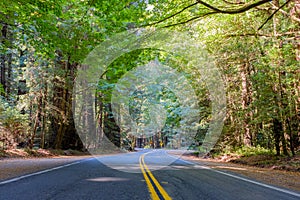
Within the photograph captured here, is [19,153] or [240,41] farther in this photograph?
[19,153]

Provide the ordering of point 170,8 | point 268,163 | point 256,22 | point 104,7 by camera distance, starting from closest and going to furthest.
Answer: point 104,7 < point 170,8 < point 268,163 < point 256,22

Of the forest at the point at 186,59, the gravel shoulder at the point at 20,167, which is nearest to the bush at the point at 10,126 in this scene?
the forest at the point at 186,59

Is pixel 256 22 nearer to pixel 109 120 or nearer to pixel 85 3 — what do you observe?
pixel 85 3

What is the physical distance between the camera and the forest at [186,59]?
998 cm

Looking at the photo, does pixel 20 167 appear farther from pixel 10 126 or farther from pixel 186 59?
pixel 186 59

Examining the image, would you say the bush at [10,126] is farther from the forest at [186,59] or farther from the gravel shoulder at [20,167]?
the gravel shoulder at [20,167]

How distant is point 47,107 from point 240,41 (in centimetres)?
1461

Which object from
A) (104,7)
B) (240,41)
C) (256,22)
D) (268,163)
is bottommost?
(268,163)

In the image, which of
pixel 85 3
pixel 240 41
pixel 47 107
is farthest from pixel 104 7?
pixel 47 107

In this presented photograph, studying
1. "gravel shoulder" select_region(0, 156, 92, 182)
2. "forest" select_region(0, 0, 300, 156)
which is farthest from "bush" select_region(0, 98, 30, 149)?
"gravel shoulder" select_region(0, 156, 92, 182)

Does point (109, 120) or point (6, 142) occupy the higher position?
point (109, 120)

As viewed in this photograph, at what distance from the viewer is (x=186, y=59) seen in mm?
18000

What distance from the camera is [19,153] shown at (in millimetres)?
16359

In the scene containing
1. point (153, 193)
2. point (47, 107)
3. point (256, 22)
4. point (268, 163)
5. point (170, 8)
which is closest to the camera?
point (153, 193)
